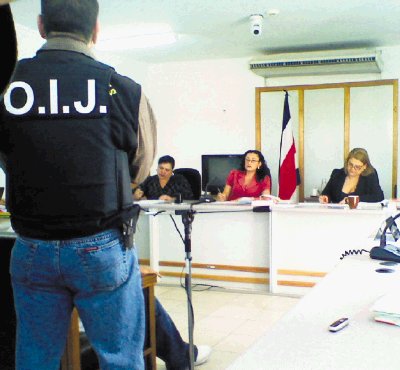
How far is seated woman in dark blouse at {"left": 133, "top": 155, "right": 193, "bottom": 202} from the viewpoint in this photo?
17.7ft

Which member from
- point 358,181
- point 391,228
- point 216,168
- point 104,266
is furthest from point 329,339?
point 216,168

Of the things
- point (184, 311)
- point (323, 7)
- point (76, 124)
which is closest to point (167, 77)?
point (323, 7)

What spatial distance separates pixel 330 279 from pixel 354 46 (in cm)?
522

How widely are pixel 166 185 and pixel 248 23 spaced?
182cm

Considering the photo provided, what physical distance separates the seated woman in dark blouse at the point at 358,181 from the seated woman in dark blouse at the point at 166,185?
4.58ft

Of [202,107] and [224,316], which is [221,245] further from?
[202,107]

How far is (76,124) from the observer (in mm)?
1354

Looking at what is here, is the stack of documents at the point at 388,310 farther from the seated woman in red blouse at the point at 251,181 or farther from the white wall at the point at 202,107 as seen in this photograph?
the white wall at the point at 202,107

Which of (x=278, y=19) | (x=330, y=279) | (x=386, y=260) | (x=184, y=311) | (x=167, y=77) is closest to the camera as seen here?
(x=330, y=279)

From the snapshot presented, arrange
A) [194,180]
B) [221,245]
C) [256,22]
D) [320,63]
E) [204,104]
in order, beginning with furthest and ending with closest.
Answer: [204,104], [320,63], [194,180], [256,22], [221,245]

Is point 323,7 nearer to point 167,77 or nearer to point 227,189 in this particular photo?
point 227,189

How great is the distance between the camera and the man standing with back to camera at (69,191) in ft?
4.42

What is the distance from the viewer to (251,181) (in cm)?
534

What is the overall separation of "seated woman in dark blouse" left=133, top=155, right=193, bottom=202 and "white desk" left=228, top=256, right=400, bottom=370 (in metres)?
3.78
